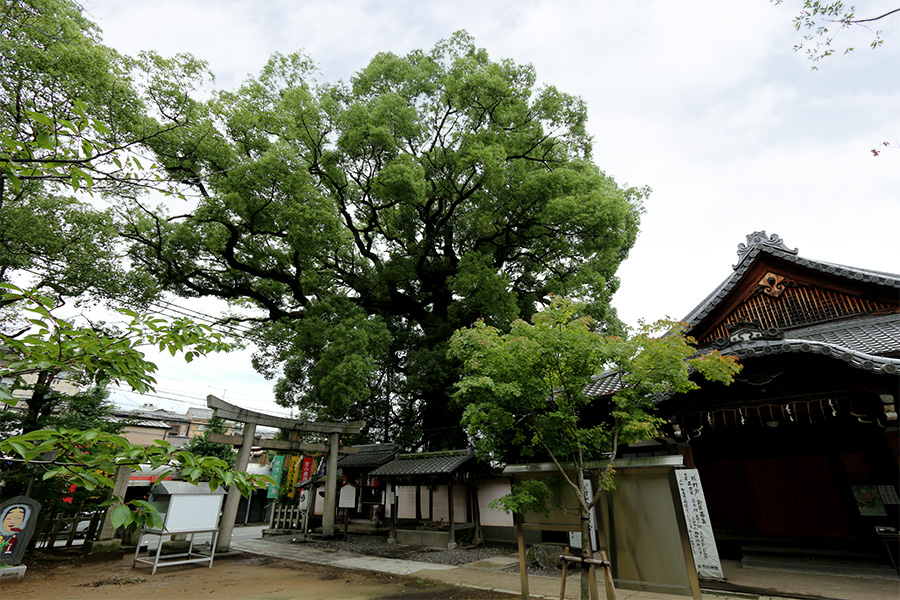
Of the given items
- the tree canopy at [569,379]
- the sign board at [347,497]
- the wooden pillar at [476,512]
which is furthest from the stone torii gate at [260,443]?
the tree canopy at [569,379]

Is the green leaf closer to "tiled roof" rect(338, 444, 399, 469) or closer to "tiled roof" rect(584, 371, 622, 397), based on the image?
"tiled roof" rect(584, 371, 622, 397)

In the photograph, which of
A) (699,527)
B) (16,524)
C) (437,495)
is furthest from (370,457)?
(699,527)

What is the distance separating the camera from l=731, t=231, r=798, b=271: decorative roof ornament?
34.2 feet

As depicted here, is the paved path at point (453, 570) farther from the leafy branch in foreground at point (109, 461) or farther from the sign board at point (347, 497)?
the leafy branch in foreground at point (109, 461)

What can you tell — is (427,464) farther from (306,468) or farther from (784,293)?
(784,293)

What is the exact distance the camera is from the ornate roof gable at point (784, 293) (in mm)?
9312

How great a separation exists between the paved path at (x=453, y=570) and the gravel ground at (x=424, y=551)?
0.45 meters

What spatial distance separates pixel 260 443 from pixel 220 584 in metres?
6.01

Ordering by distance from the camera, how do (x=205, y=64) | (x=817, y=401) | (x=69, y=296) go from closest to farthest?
1. (x=817, y=401)
2. (x=69, y=296)
3. (x=205, y=64)

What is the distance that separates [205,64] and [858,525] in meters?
21.2

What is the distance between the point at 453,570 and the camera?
10367 millimetres

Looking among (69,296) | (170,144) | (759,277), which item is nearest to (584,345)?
(759,277)

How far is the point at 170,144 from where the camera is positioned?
1269cm

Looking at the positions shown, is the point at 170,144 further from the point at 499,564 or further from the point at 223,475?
the point at 499,564
